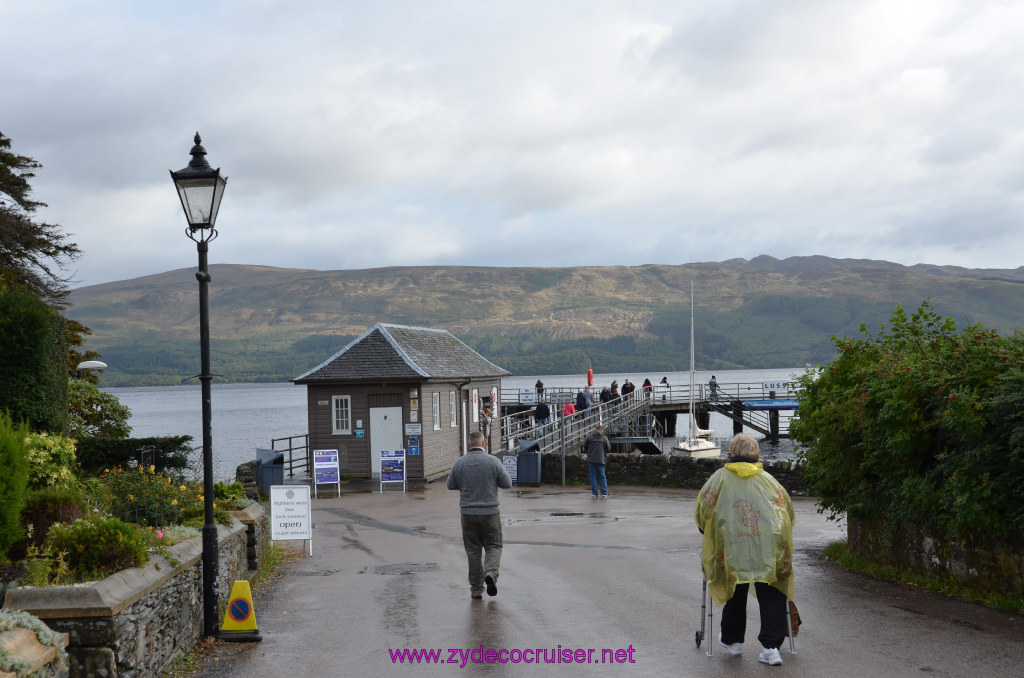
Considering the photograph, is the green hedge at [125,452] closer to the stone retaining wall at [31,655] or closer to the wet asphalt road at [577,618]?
the wet asphalt road at [577,618]

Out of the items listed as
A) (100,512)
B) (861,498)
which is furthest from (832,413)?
(100,512)

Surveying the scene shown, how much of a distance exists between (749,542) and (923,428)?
3843 millimetres

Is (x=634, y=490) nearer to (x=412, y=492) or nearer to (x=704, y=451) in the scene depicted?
(x=412, y=492)

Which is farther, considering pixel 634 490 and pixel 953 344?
pixel 634 490

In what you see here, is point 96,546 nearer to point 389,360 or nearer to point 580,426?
point 389,360

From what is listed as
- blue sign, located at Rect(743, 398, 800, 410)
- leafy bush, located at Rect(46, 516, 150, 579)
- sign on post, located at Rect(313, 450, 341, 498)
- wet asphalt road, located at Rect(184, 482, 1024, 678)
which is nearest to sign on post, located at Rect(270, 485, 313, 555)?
wet asphalt road, located at Rect(184, 482, 1024, 678)

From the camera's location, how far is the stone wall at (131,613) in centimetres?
633

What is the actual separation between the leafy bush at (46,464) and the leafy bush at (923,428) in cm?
833

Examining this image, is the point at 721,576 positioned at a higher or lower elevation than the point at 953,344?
lower

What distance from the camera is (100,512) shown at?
842cm

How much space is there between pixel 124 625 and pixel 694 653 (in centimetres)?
431

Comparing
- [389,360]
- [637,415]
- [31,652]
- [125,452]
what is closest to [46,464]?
[31,652]

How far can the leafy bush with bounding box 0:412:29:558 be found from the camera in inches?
276

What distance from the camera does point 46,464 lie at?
914cm
